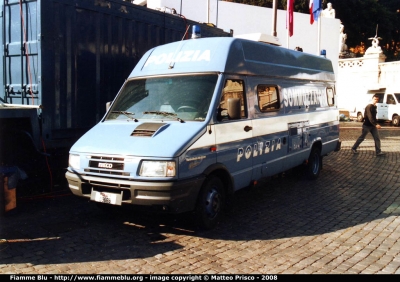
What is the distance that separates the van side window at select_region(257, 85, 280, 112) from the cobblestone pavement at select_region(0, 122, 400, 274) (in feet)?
5.57

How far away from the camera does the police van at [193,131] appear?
526 cm

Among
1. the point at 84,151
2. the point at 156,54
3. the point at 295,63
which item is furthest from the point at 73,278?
the point at 295,63

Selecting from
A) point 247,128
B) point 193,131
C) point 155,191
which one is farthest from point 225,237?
point 247,128

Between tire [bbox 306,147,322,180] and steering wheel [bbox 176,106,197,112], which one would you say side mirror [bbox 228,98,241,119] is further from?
tire [bbox 306,147,322,180]

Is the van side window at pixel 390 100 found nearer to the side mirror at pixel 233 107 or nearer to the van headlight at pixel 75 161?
the side mirror at pixel 233 107

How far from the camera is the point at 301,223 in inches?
253

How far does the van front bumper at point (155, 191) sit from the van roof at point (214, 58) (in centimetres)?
180

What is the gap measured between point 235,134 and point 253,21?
18559 mm

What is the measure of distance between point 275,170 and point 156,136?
9.69 feet

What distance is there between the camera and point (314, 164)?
378 inches

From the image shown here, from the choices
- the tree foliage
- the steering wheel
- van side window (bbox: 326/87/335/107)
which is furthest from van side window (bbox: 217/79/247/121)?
the tree foliage

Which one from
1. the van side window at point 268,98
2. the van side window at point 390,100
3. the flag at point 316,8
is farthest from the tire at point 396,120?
the van side window at point 268,98

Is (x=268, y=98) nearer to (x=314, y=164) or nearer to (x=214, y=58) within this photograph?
(x=214, y=58)

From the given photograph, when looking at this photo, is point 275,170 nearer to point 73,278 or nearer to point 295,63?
point 295,63
